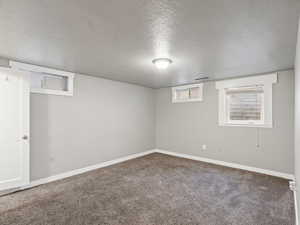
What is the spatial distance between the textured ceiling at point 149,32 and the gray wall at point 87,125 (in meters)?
0.92

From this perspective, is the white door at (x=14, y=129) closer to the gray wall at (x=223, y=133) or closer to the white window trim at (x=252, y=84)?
the gray wall at (x=223, y=133)

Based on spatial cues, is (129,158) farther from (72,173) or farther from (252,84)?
(252,84)

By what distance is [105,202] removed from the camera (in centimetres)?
235

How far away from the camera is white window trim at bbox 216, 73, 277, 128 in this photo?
343 cm

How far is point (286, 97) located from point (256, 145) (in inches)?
48.7

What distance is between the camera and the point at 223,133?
410 centimetres

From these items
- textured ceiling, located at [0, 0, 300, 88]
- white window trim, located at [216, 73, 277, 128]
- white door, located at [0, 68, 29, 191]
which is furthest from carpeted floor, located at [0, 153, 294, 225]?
textured ceiling, located at [0, 0, 300, 88]

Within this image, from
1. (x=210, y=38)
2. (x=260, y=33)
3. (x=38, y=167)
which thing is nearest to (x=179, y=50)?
(x=210, y=38)

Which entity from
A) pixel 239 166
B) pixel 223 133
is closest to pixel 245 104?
pixel 223 133

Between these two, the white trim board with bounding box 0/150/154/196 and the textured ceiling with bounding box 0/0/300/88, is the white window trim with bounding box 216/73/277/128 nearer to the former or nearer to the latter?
the textured ceiling with bounding box 0/0/300/88

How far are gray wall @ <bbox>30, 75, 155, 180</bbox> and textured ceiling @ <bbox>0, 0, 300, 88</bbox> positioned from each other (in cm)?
92

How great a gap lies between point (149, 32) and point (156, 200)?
244cm

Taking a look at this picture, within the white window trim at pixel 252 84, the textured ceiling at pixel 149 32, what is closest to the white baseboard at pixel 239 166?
the white window trim at pixel 252 84

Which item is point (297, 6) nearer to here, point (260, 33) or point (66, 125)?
point (260, 33)
